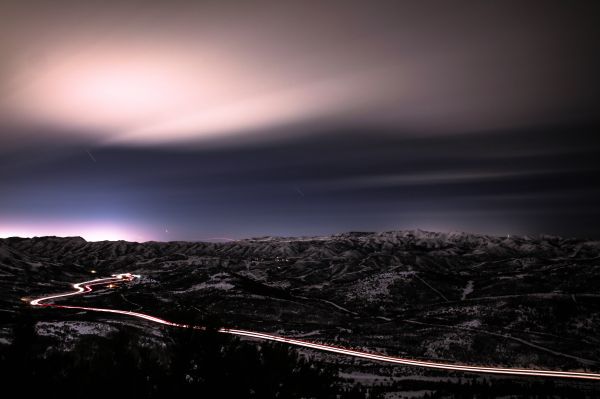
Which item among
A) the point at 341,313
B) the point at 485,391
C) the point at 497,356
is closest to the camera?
the point at 485,391

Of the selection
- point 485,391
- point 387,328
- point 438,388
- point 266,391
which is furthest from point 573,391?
point 387,328

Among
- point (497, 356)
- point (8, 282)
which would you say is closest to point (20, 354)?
point (497, 356)

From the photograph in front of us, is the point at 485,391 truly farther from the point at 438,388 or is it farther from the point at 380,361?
the point at 380,361

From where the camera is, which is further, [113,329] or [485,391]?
[113,329]

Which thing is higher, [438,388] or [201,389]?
[201,389]

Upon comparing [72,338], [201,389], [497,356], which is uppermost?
[201,389]

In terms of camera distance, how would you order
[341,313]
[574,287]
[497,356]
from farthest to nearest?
[574,287] < [341,313] < [497,356]
